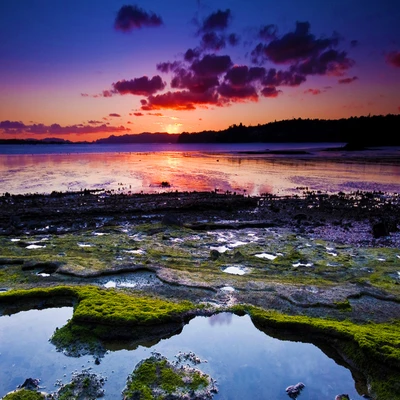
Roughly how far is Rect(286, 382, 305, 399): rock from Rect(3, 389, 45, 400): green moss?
3815 millimetres

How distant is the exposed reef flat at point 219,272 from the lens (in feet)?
22.4

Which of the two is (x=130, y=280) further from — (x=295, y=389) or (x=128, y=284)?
(x=295, y=389)

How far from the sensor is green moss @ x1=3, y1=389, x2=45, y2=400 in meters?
4.88

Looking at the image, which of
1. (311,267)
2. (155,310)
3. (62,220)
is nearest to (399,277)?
(311,267)

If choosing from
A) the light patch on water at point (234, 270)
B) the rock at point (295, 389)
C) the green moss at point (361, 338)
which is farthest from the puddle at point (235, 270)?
the rock at point (295, 389)

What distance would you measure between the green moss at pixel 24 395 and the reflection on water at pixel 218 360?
0.63 feet

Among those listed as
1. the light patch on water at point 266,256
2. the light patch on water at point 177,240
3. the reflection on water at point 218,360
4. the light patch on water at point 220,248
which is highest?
the reflection on water at point 218,360

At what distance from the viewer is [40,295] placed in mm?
8172

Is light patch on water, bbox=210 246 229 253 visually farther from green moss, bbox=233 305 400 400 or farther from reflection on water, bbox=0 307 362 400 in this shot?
reflection on water, bbox=0 307 362 400

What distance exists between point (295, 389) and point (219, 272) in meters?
4.91

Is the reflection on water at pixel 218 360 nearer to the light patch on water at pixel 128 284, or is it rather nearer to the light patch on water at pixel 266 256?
the light patch on water at pixel 128 284

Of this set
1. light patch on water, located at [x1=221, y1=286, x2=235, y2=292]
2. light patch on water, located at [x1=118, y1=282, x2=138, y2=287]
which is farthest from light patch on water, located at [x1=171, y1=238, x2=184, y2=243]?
light patch on water, located at [x1=221, y1=286, x2=235, y2=292]

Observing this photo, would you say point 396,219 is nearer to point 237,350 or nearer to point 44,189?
point 237,350

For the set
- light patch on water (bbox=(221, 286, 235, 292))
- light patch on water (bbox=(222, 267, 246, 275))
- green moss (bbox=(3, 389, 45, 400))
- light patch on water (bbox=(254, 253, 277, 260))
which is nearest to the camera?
green moss (bbox=(3, 389, 45, 400))
